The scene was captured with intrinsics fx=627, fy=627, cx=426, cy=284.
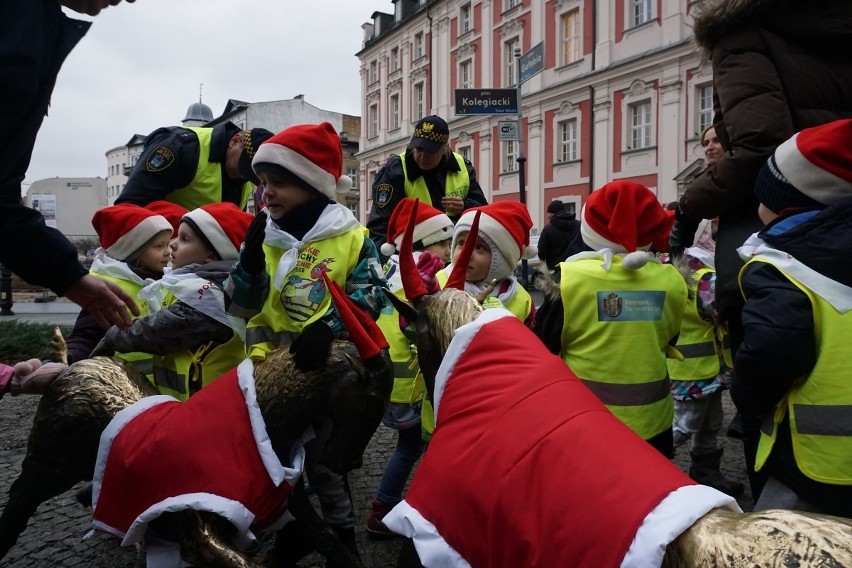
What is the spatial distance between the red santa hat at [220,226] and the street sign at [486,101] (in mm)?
5497

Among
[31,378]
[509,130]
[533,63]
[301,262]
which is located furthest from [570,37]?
[31,378]

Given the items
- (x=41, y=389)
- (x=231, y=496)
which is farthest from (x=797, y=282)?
(x=41, y=389)

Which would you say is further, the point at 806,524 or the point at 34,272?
the point at 34,272

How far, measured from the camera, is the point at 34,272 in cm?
212

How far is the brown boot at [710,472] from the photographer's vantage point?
3.75m

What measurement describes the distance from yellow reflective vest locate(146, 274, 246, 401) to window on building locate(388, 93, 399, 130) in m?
36.4

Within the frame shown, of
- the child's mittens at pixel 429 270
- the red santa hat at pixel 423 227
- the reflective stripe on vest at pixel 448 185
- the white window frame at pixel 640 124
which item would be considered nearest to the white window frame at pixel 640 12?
the white window frame at pixel 640 124

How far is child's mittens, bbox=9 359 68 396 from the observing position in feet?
7.52

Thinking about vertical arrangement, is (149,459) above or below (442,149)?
below

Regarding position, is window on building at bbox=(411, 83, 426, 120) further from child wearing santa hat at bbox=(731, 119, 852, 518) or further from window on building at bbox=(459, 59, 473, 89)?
child wearing santa hat at bbox=(731, 119, 852, 518)

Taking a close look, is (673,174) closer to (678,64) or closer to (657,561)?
(678,64)

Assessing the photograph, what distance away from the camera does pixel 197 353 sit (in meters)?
2.92

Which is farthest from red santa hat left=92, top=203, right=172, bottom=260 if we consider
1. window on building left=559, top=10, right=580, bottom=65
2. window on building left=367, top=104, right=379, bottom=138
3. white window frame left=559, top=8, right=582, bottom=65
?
window on building left=367, top=104, right=379, bottom=138

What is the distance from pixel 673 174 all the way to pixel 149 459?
21.9 metres
